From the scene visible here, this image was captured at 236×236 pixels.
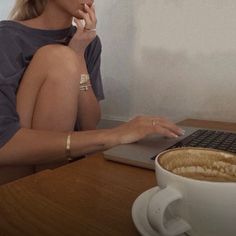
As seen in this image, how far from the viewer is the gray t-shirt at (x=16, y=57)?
677 millimetres

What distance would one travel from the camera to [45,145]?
2.17 feet

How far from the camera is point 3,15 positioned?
58.9 inches

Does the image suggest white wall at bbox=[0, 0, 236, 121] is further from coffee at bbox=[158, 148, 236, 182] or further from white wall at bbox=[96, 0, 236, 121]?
coffee at bbox=[158, 148, 236, 182]

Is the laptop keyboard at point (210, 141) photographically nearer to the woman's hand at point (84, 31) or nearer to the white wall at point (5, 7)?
the woman's hand at point (84, 31)

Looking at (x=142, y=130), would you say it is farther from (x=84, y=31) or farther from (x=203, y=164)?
(x=84, y=31)

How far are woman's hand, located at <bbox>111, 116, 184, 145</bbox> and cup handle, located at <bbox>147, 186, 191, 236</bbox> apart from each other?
0.34 m

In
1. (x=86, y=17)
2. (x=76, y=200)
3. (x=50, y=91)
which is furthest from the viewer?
(x=86, y=17)

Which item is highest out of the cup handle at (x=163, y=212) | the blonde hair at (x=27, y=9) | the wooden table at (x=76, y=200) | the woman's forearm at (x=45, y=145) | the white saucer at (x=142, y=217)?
the blonde hair at (x=27, y=9)

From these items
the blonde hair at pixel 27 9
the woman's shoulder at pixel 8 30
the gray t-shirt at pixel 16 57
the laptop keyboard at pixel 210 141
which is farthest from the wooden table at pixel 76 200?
the blonde hair at pixel 27 9

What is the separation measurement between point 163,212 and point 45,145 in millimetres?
458

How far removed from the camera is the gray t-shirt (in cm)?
68

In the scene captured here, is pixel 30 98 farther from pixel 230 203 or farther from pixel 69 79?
pixel 230 203

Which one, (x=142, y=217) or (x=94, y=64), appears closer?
(x=142, y=217)

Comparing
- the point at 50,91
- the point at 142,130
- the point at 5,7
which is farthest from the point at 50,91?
the point at 5,7
